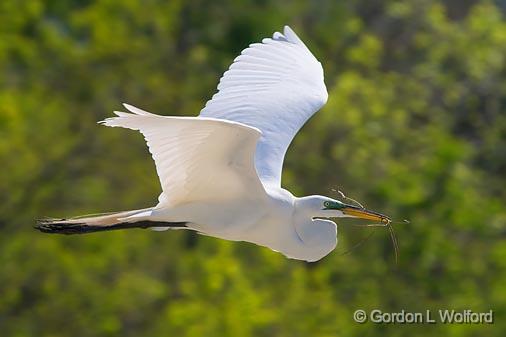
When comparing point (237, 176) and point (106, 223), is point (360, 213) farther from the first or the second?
point (106, 223)

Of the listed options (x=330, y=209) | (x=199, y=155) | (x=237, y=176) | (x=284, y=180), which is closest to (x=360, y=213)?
(x=330, y=209)

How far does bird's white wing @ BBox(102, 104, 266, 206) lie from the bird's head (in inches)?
10.4

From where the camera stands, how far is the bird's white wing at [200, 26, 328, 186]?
679cm

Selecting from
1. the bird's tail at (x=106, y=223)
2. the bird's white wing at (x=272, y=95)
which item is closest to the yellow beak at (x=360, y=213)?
the bird's white wing at (x=272, y=95)

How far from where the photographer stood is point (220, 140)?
5.67 metres

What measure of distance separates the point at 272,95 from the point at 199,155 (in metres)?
1.48

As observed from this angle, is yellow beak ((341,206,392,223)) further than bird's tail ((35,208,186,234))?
Yes

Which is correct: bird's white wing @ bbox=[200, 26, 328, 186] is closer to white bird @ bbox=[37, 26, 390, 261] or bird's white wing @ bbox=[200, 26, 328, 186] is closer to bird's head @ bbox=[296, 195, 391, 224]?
white bird @ bbox=[37, 26, 390, 261]

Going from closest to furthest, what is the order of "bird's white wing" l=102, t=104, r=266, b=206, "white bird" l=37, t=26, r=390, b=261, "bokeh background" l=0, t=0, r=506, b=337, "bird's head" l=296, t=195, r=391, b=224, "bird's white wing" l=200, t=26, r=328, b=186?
"bird's white wing" l=102, t=104, r=266, b=206 < "white bird" l=37, t=26, r=390, b=261 < "bird's head" l=296, t=195, r=391, b=224 < "bird's white wing" l=200, t=26, r=328, b=186 < "bokeh background" l=0, t=0, r=506, b=337

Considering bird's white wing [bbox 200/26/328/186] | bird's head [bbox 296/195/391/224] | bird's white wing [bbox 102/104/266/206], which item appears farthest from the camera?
bird's white wing [bbox 200/26/328/186]

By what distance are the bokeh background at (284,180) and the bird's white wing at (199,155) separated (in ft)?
6.18

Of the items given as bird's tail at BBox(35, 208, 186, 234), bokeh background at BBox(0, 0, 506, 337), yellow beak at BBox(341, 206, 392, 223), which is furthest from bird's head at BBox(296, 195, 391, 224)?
bokeh background at BBox(0, 0, 506, 337)

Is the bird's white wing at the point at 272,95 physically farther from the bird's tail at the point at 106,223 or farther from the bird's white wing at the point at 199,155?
the bird's tail at the point at 106,223

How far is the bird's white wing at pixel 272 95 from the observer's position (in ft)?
22.3
